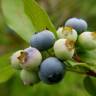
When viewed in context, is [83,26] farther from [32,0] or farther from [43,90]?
[43,90]

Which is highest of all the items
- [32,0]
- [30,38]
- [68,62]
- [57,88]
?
[32,0]

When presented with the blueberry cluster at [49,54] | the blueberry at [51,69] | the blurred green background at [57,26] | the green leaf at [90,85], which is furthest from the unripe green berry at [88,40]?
the blurred green background at [57,26]

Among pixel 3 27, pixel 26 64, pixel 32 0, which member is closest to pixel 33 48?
pixel 26 64

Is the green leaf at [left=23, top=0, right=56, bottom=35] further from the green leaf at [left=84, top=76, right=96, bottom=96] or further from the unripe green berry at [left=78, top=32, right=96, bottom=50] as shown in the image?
the green leaf at [left=84, top=76, right=96, bottom=96]

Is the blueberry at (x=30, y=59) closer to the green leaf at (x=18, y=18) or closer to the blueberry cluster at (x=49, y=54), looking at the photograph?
the blueberry cluster at (x=49, y=54)

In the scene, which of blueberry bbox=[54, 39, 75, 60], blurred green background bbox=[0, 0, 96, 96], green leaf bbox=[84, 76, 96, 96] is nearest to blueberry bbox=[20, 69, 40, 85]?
blueberry bbox=[54, 39, 75, 60]

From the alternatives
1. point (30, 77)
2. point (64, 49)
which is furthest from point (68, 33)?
point (30, 77)
